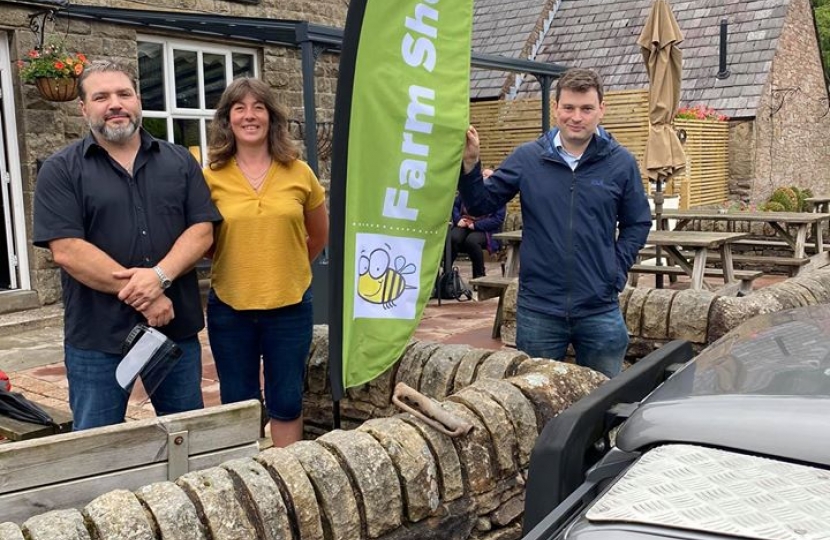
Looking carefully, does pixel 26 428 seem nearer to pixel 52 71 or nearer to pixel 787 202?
→ pixel 52 71

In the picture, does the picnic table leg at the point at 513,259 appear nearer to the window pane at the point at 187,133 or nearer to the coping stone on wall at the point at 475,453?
the window pane at the point at 187,133

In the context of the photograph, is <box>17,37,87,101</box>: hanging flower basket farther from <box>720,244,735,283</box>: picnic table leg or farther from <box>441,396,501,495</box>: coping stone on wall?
<box>441,396,501,495</box>: coping stone on wall

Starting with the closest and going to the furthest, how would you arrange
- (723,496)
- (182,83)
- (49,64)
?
(723,496), (49,64), (182,83)

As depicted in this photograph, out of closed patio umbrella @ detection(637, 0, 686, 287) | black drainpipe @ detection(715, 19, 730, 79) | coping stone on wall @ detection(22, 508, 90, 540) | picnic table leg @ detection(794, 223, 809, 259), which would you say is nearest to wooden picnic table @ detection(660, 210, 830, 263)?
picnic table leg @ detection(794, 223, 809, 259)

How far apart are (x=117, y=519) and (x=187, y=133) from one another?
807cm

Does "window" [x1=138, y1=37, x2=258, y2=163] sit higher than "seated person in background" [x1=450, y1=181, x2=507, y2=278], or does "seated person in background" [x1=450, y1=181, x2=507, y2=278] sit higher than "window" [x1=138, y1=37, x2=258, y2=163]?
"window" [x1=138, y1=37, x2=258, y2=163]

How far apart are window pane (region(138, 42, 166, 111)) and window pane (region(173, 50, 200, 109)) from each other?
18 cm

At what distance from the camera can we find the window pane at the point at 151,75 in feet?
29.3

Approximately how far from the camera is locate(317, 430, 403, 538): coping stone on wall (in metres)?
2.13

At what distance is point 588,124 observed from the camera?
10.7 ft

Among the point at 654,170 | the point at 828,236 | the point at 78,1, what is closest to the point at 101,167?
the point at 78,1

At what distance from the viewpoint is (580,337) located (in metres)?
3.44

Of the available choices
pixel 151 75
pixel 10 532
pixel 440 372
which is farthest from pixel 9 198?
pixel 10 532

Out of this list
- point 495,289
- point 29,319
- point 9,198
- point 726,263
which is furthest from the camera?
point 726,263
